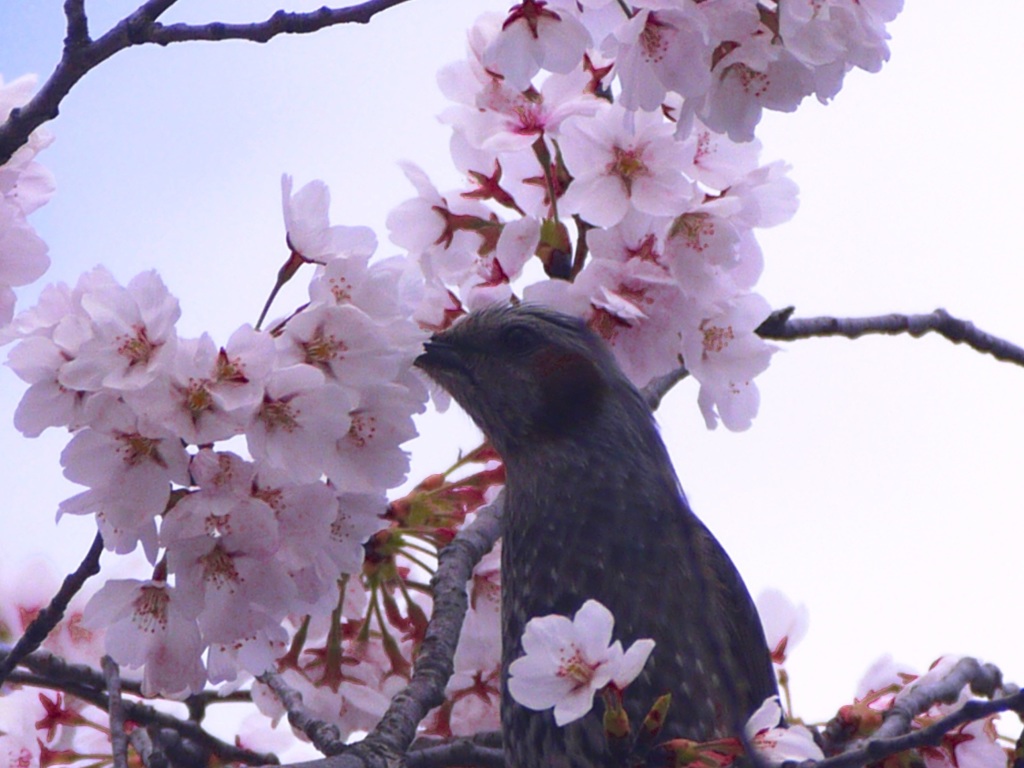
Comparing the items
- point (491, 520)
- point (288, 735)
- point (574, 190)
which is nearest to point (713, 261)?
point (574, 190)

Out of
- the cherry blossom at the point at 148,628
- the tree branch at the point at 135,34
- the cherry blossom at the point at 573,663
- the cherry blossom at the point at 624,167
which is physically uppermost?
the cherry blossom at the point at 624,167

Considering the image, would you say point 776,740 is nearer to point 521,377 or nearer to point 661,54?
point 661,54

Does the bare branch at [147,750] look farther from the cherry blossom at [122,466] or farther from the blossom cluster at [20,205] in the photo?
the blossom cluster at [20,205]

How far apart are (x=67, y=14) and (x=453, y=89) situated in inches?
37.1

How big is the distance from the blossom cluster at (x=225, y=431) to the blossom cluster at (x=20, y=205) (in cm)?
12

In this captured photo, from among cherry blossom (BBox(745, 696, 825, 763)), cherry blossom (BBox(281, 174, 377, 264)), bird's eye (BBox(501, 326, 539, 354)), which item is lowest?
cherry blossom (BBox(745, 696, 825, 763))

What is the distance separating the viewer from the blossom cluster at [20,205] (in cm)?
199

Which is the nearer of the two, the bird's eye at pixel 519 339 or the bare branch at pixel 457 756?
the bare branch at pixel 457 756

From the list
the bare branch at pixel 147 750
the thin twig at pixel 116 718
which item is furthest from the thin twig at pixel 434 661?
the bare branch at pixel 147 750

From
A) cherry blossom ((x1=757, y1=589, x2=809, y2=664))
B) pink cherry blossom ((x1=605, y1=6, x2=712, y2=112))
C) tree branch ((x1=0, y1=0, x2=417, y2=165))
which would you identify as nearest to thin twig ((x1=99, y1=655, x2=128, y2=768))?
tree branch ((x1=0, y1=0, x2=417, y2=165))

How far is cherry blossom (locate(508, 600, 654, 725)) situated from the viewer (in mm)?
1700

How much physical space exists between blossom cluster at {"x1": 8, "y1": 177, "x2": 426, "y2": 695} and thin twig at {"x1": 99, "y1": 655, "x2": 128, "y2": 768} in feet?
0.20

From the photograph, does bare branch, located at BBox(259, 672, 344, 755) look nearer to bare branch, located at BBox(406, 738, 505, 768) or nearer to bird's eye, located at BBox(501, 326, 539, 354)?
bare branch, located at BBox(406, 738, 505, 768)

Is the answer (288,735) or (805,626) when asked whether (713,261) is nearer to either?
(805,626)
